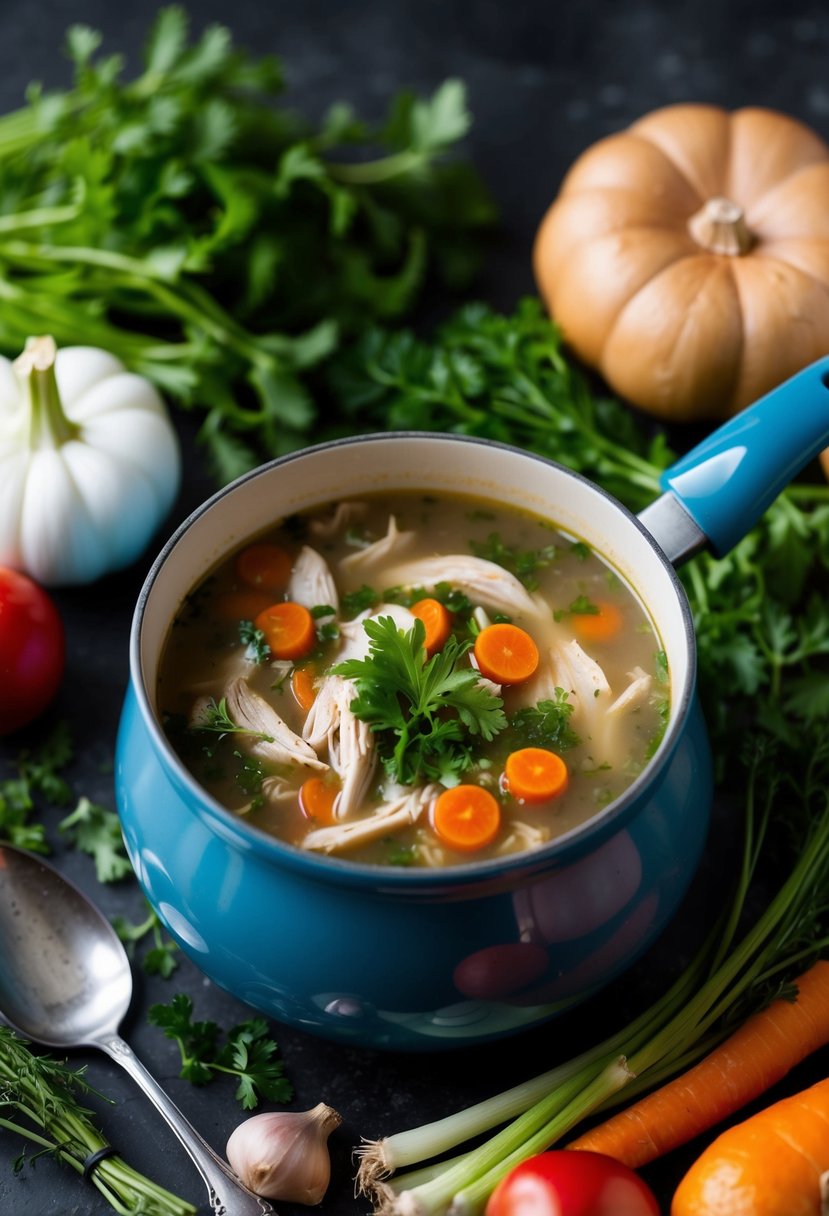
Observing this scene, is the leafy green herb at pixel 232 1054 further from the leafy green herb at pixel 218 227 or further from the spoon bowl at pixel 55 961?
the leafy green herb at pixel 218 227

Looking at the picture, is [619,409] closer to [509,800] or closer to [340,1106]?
[509,800]

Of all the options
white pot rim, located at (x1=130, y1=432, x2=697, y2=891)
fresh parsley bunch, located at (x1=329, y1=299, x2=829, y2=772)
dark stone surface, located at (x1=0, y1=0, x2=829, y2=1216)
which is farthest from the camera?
dark stone surface, located at (x1=0, y1=0, x2=829, y2=1216)

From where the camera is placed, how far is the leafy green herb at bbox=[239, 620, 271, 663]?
7.98 ft

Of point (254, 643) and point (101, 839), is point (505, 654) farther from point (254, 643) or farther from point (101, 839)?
point (101, 839)

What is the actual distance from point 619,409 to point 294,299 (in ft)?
3.16

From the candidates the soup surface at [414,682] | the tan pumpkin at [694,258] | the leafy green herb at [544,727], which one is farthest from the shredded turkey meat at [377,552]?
the tan pumpkin at [694,258]

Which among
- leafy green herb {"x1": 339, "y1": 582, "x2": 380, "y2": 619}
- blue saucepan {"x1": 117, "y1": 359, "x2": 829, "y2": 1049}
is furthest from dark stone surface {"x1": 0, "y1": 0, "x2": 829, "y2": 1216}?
blue saucepan {"x1": 117, "y1": 359, "x2": 829, "y2": 1049}

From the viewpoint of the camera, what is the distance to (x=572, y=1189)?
205 centimetres

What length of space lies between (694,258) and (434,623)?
54.4 inches

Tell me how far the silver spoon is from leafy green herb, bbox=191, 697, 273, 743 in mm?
502

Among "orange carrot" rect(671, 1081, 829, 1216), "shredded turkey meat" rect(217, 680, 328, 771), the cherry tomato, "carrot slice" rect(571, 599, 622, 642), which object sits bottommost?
"orange carrot" rect(671, 1081, 829, 1216)

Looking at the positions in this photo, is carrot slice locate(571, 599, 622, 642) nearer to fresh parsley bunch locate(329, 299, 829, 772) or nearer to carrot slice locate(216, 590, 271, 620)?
fresh parsley bunch locate(329, 299, 829, 772)

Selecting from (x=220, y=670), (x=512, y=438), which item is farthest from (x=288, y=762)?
(x=512, y=438)

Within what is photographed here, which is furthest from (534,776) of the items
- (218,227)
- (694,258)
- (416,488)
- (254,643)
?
(218,227)
